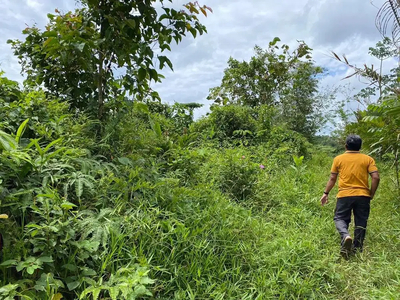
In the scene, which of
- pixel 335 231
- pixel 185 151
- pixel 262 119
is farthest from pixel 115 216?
pixel 262 119

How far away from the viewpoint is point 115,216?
86.4 inches

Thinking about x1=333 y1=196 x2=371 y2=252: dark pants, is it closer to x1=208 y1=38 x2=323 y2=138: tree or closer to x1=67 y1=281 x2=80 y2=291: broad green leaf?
x1=67 y1=281 x2=80 y2=291: broad green leaf

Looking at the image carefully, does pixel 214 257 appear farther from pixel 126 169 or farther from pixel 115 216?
pixel 126 169

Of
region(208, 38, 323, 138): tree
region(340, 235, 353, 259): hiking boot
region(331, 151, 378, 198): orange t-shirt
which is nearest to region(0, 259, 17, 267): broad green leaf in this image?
region(340, 235, 353, 259): hiking boot

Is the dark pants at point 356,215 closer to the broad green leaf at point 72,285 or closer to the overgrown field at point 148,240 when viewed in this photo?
the overgrown field at point 148,240

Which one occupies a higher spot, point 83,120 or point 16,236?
point 83,120

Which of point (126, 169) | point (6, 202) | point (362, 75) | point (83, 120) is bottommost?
point (6, 202)

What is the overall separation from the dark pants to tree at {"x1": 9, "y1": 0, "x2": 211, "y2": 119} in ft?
8.24

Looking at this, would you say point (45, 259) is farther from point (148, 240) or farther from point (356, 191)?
point (356, 191)

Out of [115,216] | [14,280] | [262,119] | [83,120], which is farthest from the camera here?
[262,119]

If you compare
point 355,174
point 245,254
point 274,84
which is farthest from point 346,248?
point 274,84

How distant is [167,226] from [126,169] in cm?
73

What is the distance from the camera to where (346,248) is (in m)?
2.90

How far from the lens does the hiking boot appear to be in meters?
2.83
